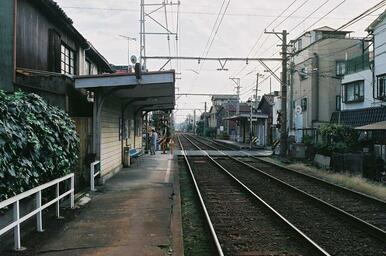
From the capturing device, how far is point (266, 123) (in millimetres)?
54062

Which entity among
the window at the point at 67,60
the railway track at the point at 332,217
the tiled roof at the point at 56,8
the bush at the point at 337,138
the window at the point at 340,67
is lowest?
the railway track at the point at 332,217

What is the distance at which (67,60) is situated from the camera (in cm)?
1650

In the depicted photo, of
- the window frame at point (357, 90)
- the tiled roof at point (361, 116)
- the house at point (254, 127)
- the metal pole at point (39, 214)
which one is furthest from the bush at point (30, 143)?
the house at point (254, 127)

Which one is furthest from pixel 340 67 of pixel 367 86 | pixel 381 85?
pixel 381 85

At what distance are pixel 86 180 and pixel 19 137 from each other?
6.65m

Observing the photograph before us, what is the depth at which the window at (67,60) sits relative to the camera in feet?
51.6

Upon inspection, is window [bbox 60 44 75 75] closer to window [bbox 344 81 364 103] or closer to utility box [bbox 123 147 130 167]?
utility box [bbox 123 147 130 167]

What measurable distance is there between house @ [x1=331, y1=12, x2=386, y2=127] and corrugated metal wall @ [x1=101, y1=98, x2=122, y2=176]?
15.3m

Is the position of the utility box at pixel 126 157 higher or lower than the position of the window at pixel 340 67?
lower

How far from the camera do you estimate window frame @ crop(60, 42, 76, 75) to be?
1570cm

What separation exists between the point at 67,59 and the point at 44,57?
252 centimetres

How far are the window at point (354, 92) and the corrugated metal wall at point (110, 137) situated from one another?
18.1 m

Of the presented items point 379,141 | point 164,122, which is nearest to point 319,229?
point 379,141

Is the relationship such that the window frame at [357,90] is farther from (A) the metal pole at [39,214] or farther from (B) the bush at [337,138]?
(A) the metal pole at [39,214]
